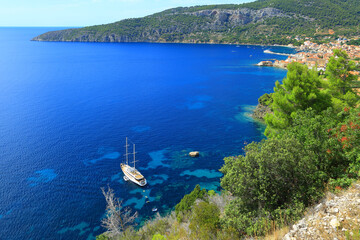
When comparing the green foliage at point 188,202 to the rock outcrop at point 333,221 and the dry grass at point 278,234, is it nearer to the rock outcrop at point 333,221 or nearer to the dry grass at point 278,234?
the dry grass at point 278,234

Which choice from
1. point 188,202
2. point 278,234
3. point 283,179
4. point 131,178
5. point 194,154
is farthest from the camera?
point 194,154

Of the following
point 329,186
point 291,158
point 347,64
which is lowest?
point 329,186

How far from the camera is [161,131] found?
2253 inches

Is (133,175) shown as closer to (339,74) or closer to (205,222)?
(205,222)

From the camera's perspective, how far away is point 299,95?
90.1ft

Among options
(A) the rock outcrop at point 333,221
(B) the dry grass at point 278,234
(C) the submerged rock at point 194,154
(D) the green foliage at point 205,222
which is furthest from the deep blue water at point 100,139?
(A) the rock outcrop at point 333,221

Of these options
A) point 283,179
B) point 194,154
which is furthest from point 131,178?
point 283,179

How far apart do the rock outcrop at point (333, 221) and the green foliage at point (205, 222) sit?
6928mm

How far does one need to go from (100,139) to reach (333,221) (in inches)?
1926

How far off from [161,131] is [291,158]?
43538 millimetres

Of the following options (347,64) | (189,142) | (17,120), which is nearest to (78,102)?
(17,120)

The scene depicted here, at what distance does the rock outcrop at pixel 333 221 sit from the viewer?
9984 mm

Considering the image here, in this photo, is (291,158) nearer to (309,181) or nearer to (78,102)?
(309,181)

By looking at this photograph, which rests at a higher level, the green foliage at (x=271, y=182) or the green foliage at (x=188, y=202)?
the green foliage at (x=271, y=182)
